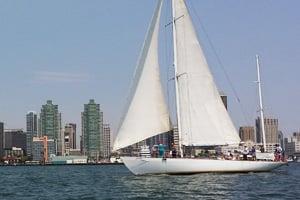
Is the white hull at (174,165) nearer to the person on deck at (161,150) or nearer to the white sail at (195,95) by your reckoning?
the person on deck at (161,150)

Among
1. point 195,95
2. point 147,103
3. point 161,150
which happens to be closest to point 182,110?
point 195,95

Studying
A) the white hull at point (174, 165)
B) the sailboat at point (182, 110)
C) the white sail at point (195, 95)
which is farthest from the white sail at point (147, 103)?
the white sail at point (195, 95)

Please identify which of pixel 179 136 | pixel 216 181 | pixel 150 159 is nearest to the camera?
pixel 216 181

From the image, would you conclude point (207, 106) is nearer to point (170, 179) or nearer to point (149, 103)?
point (149, 103)

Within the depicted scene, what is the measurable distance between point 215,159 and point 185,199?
23.4 m

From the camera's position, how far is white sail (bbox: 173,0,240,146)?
60.0 m

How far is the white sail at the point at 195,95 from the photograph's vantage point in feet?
197

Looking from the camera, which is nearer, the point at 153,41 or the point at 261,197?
the point at 261,197

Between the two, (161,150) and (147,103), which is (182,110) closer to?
(147,103)

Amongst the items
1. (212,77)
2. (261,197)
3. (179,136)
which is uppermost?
(212,77)

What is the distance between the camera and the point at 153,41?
58.8m

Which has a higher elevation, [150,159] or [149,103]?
[149,103]

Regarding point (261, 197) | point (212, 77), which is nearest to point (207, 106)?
point (212, 77)

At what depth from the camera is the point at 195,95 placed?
60.9 m
